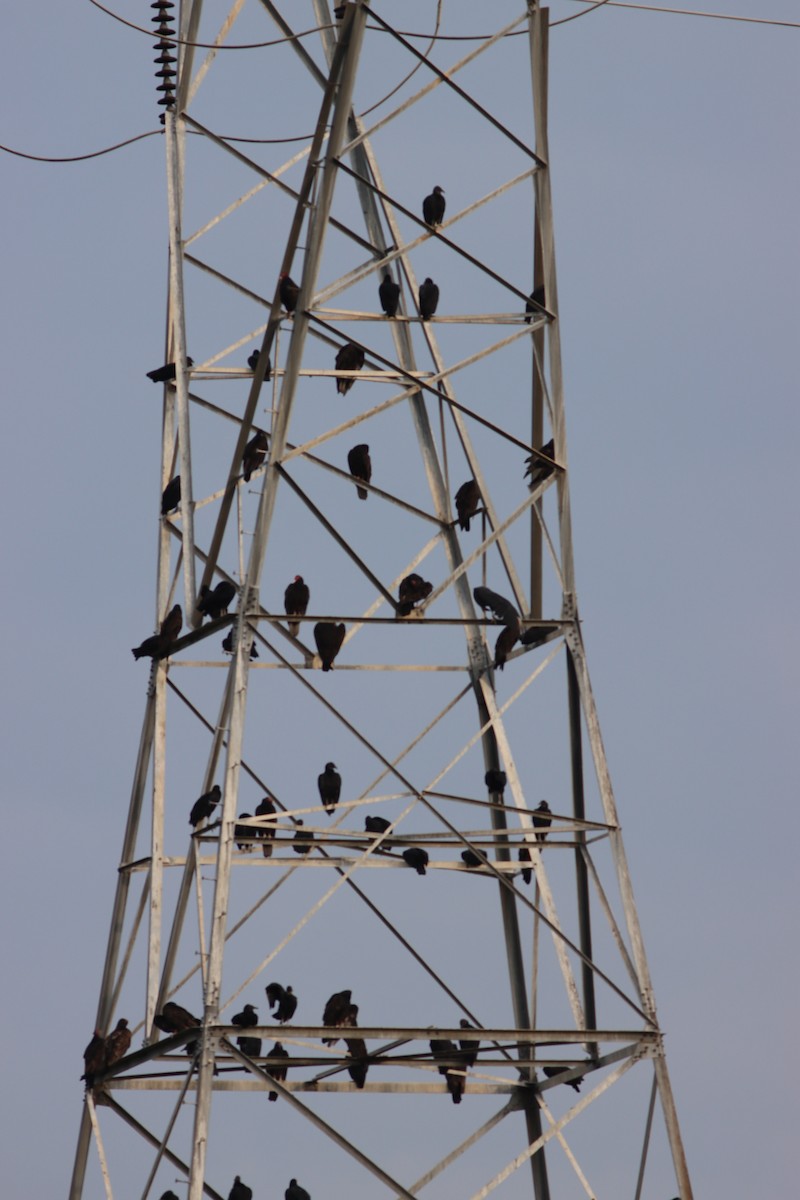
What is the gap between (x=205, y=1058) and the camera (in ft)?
59.8

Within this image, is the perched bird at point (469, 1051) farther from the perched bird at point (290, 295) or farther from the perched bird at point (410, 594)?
the perched bird at point (290, 295)

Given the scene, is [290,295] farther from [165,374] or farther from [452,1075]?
[452,1075]

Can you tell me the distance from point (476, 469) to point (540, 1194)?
7230 millimetres

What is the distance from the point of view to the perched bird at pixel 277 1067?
67.1 ft

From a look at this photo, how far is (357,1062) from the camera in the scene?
67.7ft

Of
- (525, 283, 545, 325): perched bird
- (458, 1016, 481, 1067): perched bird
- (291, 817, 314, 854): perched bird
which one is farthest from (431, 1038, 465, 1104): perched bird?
(525, 283, 545, 325): perched bird

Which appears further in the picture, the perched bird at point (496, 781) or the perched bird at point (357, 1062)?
the perched bird at point (496, 781)

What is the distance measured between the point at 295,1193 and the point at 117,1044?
116 inches

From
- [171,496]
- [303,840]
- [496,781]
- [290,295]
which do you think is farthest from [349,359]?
[303,840]

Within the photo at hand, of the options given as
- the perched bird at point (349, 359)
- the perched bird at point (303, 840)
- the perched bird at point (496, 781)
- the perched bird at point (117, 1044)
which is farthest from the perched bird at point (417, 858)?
the perched bird at point (349, 359)

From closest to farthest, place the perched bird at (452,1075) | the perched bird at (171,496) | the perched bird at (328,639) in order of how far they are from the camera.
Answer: the perched bird at (452,1075) < the perched bird at (328,639) < the perched bird at (171,496)

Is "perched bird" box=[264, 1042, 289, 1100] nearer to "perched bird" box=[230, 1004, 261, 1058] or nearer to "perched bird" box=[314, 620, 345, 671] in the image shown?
"perched bird" box=[230, 1004, 261, 1058]

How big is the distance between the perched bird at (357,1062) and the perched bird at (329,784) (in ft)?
10.8

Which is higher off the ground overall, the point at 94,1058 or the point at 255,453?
→ the point at 255,453
